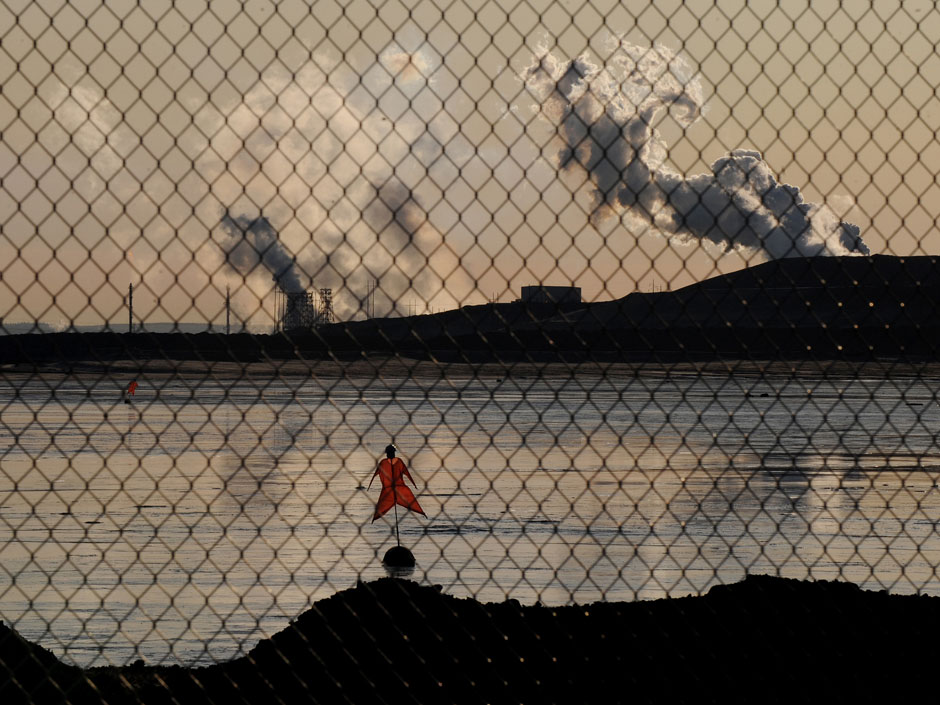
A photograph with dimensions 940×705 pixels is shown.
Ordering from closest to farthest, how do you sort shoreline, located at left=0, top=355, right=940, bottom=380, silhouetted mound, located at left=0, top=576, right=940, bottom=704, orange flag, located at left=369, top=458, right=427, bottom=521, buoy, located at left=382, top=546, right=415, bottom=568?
shoreline, located at left=0, top=355, right=940, bottom=380 < silhouetted mound, located at left=0, top=576, right=940, bottom=704 < orange flag, located at left=369, top=458, right=427, bottom=521 < buoy, located at left=382, top=546, right=415, bottom=568

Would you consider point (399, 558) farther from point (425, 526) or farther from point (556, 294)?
point (556, 294)

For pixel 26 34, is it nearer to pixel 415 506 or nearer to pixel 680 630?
pixel 680 630

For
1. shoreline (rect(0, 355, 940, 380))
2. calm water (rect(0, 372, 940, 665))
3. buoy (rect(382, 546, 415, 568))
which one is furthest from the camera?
buoy (rect(382, 546, 415, 568))

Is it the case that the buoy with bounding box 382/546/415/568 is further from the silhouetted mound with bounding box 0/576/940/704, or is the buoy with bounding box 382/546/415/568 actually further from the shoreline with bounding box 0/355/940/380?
the silhouetted mound with bounding box 0/576/940/704

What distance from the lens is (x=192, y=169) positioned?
4355 millimetres

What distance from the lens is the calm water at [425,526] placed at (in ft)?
34.1

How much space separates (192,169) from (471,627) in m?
4.55

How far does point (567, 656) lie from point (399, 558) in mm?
7436

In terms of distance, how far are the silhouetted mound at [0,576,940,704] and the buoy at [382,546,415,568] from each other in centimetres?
557

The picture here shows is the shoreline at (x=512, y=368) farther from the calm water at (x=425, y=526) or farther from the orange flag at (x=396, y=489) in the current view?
the orange flag at (x=396, y=489)

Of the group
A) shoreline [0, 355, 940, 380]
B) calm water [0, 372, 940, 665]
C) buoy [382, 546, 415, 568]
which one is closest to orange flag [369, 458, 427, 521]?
calm water [0, 372, 940, 665]

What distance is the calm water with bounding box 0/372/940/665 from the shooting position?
10383mm

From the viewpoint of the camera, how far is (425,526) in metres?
18.6

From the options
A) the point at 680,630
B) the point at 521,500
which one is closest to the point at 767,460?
the point at 521,500
